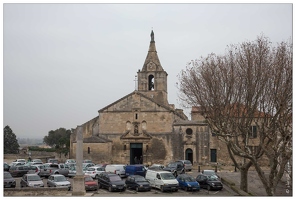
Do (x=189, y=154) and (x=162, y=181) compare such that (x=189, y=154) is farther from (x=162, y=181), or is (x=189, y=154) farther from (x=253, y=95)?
(x=253, y=95)

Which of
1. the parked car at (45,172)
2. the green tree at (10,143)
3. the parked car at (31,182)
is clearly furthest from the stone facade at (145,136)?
the green tree at (10,143)

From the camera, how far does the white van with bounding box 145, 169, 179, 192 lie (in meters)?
26.6

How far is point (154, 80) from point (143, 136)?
9.66 m

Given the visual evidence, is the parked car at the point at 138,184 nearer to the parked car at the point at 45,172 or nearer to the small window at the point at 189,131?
the parked car at the point at 45,172

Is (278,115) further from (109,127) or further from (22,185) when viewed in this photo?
(109,127)

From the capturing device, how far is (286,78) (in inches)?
778

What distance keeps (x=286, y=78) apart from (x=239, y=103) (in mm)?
4893

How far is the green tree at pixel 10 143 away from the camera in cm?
7656

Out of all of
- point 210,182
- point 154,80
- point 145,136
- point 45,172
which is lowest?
point 210,182

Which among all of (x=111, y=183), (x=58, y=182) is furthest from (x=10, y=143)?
(x=111, y=183)

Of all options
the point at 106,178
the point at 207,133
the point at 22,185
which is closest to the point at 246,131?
the point at 106,178

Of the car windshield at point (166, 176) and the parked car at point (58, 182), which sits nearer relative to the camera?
the parked car at point (58, 182)

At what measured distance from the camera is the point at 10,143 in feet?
254

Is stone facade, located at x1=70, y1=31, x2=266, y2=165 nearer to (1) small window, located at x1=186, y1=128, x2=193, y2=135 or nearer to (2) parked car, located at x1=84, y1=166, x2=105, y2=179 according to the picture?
(1) small window, located at x1=186, y1=128, x2=193, y2=135
